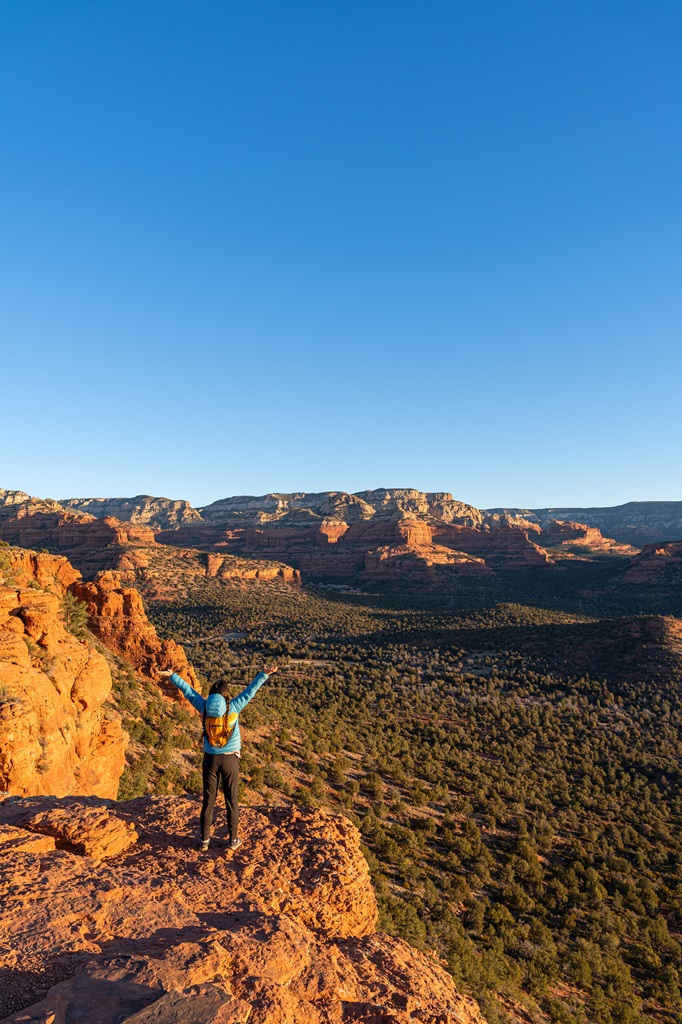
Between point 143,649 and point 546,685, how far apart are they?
29.7 m

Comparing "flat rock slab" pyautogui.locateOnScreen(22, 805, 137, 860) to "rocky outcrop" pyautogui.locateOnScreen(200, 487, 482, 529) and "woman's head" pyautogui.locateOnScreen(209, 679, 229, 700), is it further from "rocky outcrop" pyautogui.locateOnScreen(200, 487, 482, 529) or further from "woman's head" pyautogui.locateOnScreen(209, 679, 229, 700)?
"rocky outcrop" pyautogui.locateOnScreen(200, 487, 482, 529)

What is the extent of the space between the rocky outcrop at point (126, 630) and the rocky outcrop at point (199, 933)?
15198 millimetres

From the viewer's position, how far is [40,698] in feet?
32.0

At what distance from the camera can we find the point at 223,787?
6.04 meters

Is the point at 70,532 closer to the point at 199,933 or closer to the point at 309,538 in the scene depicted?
the point at 309,538

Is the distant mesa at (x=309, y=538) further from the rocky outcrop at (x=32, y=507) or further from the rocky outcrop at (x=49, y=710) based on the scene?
the rocky outcrop at (x=49, y=710)

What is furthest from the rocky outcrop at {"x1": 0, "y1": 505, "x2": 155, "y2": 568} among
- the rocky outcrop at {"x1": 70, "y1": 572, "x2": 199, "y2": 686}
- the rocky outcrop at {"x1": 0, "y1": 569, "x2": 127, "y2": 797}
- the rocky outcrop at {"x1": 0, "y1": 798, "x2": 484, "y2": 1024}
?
the rocky outcrop at {"x1": 0, "y1": 798, "x2": 484, "y2": 1024}

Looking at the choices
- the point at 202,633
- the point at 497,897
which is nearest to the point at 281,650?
the point at 202,633

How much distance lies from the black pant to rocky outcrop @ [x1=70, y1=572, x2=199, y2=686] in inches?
620

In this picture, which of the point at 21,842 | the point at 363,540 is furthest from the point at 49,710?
the point at 363,540

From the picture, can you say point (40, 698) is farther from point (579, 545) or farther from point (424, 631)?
point (579, 545)

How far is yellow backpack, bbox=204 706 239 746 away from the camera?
19.7ft

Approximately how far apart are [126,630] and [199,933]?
1895cm

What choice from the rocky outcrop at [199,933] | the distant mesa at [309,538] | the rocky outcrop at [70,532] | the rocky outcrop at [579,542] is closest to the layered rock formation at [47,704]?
the rocky outcrop at [199,933]
